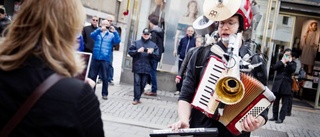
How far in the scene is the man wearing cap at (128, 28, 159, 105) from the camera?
962cm

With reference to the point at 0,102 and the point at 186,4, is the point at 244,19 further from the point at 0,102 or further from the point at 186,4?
the point at 186,4

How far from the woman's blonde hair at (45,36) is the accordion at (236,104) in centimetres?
118

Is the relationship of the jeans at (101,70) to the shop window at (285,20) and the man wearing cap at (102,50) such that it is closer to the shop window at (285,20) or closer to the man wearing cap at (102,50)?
the man wearing cap at (102,50)

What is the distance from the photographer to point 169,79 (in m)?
12.2

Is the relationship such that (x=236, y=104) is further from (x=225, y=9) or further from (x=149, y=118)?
(x=149, y=118)

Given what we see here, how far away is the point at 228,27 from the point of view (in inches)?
118

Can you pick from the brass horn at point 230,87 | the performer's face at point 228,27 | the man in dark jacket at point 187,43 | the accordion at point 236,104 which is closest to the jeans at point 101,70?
the man in dark jacket at point 187,43

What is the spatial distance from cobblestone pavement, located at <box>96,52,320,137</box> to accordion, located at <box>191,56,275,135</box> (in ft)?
13.8

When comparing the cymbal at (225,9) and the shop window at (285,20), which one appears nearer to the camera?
the cymbal at (225,9)

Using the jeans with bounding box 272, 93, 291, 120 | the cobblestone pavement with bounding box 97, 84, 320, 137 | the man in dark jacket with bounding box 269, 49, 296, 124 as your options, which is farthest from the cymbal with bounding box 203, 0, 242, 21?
the jeans with bounding box 272, 93, 291, 120

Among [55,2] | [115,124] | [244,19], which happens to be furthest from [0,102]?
[115,124]

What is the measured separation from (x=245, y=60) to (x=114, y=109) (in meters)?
6.09

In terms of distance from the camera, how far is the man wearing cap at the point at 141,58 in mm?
9617

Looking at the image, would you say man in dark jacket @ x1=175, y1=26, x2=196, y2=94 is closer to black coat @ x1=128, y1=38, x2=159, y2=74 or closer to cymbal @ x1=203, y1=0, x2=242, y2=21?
black coat @ x1=128, y1=38, x2=159, y2=74
